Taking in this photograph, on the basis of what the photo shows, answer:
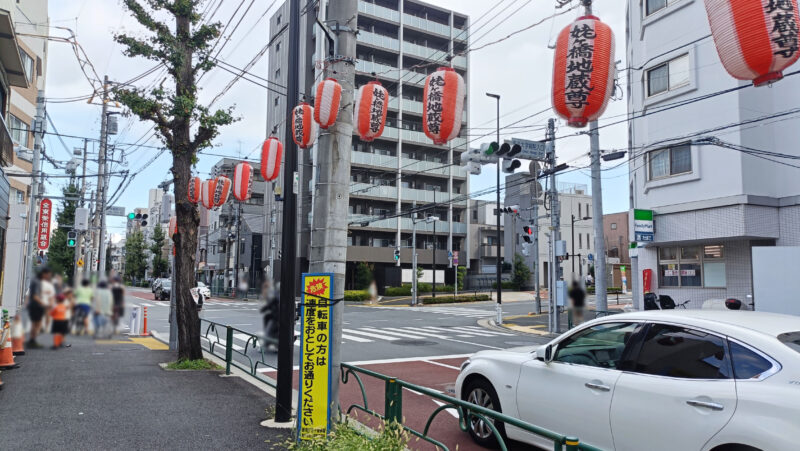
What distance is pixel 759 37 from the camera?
484cm

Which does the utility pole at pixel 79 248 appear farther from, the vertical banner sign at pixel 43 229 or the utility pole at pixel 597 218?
the utility pole at pixel 597 218

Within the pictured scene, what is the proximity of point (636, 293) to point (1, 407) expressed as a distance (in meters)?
21.3

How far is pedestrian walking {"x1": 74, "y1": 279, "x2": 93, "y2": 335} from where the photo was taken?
153cm

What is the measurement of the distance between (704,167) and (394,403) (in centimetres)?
1664

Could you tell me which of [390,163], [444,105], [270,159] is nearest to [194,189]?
[270,159]

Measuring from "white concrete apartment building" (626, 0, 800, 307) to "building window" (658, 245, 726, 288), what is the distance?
4cm

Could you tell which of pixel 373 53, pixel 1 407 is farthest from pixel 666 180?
pixel 373 53

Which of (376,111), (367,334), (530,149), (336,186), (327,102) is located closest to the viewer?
(336,186)

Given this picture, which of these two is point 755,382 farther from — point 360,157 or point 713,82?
point 360,157

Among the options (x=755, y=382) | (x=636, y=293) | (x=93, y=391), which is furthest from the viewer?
(x=636, y=293)

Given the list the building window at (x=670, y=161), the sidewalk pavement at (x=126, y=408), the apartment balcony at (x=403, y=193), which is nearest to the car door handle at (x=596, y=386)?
the sidewalk pavement at (x=126, y=408)

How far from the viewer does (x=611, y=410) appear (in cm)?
464

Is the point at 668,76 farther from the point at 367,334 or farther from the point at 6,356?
the point at 6,356

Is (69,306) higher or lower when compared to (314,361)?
higher
